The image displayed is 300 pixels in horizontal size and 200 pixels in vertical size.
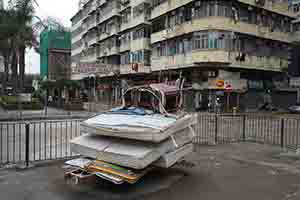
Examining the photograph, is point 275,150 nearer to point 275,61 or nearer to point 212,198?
point 212,198

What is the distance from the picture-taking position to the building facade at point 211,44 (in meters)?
27.0

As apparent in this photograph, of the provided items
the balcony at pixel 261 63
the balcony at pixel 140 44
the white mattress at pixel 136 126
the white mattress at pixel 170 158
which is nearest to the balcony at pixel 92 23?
the balcony at pixel 140 44

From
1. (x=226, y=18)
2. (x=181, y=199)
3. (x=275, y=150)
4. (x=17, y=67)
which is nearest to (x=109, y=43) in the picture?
(x=17, y=67)

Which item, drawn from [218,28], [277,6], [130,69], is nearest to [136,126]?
[218,28]

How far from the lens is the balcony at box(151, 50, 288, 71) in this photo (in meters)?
26.5

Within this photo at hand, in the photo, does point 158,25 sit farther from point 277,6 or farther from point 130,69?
point 277,6

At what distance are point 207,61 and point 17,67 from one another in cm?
2280

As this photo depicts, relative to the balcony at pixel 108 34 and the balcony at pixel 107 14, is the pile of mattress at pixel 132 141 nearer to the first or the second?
the balcony at pixel 108 34

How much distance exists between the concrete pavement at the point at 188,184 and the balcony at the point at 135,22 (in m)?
31.5

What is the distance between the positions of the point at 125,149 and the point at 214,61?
2271 cm

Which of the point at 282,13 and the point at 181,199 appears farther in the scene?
the point at 282,13

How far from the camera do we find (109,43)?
157 feet

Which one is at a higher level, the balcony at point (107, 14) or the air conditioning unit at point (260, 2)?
the balcony at point (107, 14)

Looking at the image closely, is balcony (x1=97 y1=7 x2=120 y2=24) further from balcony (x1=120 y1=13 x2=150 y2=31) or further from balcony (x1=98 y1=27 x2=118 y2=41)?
balcony (x1=120 y1=13 x2=150 y2=31)
